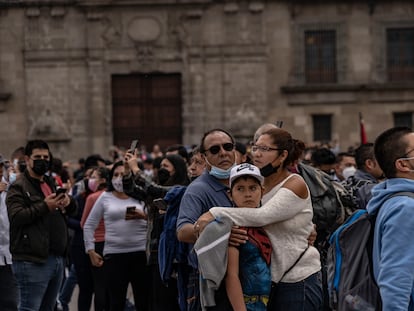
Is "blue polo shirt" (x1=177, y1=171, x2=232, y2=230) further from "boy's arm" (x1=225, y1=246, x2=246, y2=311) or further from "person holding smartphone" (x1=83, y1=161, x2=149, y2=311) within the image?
"person holding smartphone" (x1=83, y1=161, x2=149, y2=311)

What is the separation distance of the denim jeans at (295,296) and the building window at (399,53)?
83.5ft

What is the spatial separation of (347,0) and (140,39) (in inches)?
271

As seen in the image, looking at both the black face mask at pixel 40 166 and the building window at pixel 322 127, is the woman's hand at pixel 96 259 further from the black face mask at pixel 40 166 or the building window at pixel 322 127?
the building window at pixel 322 127

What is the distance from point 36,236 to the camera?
29.7 feet

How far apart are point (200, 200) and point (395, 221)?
2193 millimetres

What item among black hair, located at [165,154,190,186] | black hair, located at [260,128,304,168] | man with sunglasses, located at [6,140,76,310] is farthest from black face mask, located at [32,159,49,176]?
black hair, located at [260,128,304,168]

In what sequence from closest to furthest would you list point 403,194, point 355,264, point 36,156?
point 403,194, point 355,264, point 36,156

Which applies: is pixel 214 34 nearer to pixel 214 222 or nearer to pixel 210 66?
pixel 210 66

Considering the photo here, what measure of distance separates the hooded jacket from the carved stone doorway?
25.8 metres

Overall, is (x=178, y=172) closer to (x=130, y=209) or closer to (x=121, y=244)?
(x=130, y=209)

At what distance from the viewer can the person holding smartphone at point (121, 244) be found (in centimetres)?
1024

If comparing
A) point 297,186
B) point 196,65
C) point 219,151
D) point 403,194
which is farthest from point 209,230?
point 196,65

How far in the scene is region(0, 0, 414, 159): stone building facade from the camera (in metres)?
30.4

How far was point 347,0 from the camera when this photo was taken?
30.7 m
